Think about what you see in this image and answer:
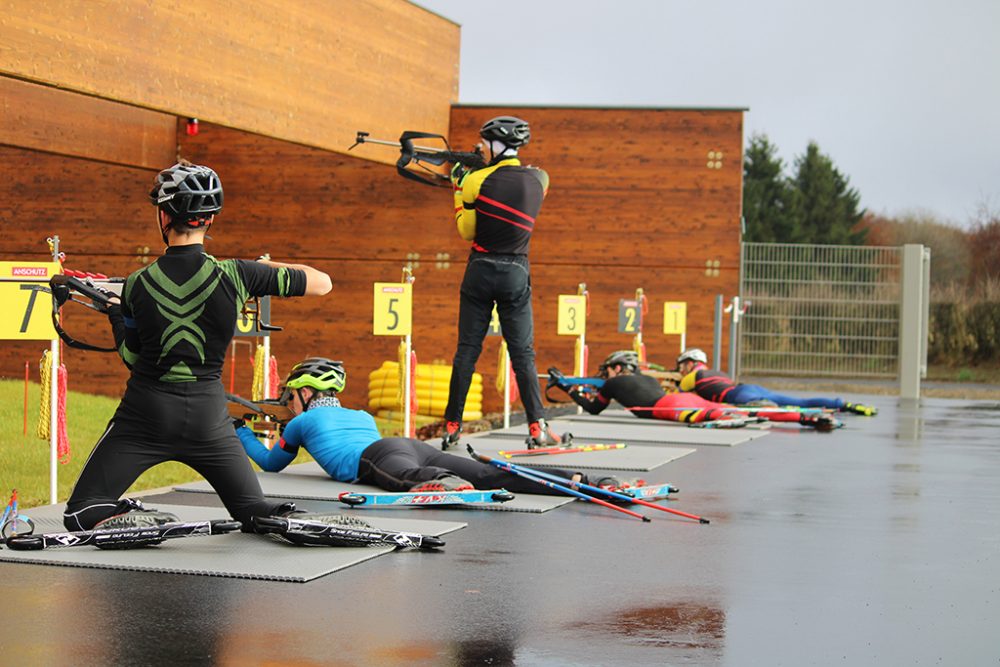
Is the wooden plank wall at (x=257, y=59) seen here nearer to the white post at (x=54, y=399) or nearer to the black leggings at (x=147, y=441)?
the white post at (x=54, y=399)

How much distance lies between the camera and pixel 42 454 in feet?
39.5

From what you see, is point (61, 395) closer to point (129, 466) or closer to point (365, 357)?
point (129, 466)

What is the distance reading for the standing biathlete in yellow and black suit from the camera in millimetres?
8227

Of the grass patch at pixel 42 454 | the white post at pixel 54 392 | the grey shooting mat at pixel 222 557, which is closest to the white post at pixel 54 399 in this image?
the white post at pixel 54 392

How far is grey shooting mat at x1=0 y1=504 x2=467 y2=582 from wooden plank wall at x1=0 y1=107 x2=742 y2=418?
44.0ft

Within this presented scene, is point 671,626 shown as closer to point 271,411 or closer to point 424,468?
point 424,468

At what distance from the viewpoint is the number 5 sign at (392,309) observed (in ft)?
31.4

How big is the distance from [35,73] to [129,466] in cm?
575

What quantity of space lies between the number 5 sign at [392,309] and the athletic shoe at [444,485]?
380 centimetres

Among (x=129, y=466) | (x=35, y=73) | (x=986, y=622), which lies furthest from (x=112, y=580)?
(x=35, y=73)

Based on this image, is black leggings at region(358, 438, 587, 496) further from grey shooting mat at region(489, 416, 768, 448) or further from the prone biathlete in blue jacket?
grey shooting mat at region(489, 416, 768, 448)

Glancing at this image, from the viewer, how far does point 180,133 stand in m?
18.8

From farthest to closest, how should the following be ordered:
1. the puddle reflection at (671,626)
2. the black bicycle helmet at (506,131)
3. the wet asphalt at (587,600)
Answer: the black bicycle helmet at (506,131), the puddle reflection at (671,626), the wet asphalt at (587,600)

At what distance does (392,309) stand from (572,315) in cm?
399
